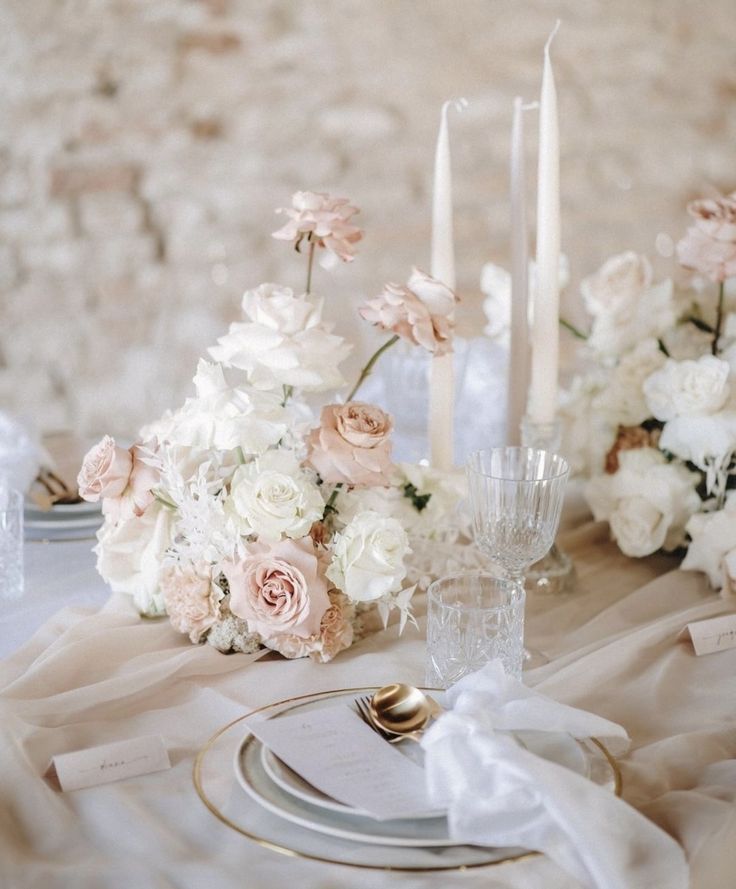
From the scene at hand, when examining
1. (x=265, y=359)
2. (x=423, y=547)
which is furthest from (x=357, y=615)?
(x=265, y=359)

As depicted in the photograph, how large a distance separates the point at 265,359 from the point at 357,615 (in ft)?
0.94

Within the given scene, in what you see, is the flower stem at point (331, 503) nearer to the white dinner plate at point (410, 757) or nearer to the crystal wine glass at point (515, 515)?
the crystal wine glass at point (515, 515)

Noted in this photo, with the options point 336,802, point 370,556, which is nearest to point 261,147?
point 370,556

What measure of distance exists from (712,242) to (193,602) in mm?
769

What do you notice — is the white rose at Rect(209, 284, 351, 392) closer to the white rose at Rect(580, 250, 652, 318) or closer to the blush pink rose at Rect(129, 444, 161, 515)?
the blush pink rose at Rect(129, 444, 161, 515)

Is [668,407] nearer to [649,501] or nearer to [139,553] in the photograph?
[649,501]

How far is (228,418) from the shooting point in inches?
41.0

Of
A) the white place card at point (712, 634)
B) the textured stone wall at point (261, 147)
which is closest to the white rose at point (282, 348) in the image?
the white place card at point (712, 634)

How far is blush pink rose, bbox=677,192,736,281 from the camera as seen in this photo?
4.42 feet

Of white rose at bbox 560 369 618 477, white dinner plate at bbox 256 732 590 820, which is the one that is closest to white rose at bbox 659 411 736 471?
white rose at bbox 560 369 618 477

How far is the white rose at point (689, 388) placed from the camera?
1.31 metres

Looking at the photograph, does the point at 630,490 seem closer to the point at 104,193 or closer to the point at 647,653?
the point at 647,653

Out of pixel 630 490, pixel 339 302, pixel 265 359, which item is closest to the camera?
pixel 265 359

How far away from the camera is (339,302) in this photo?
285 centimetres
